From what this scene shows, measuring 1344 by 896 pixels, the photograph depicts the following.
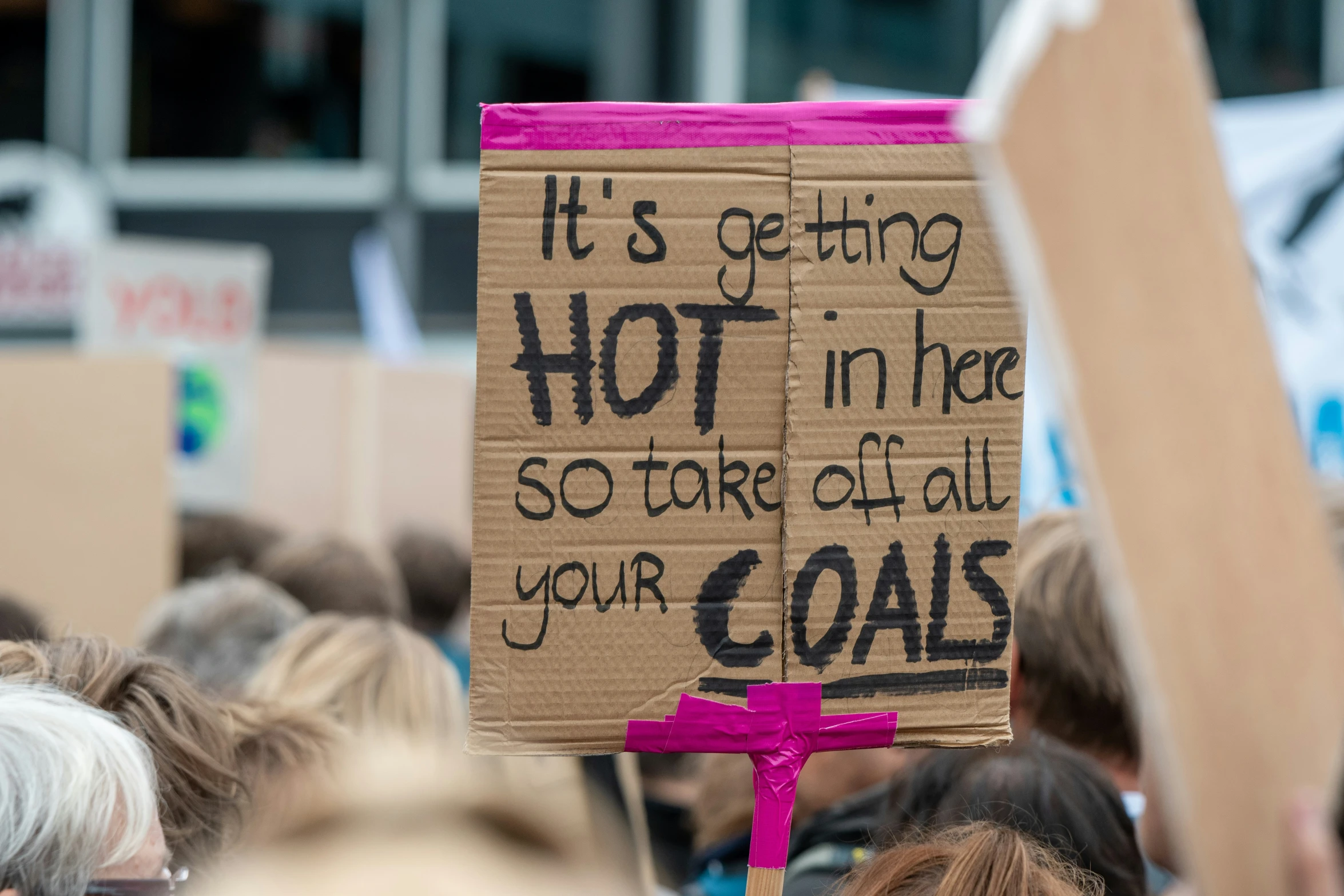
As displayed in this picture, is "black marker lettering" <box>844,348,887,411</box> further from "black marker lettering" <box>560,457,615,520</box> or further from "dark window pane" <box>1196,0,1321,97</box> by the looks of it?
"dark window pane" <box>1196,0,1321,97</box>

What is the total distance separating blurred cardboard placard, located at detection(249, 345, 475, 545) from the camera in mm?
5695

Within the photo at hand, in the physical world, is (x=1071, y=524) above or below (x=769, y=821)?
above

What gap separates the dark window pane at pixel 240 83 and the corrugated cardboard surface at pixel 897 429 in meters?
11.8

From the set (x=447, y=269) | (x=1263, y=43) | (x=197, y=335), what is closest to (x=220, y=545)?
(x=197, y=335)

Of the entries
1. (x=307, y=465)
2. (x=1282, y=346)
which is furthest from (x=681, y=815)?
(x=307, y=465)

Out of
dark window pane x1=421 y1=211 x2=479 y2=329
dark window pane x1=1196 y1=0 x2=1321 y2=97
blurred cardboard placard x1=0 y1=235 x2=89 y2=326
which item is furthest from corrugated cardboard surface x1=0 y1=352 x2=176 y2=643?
dark window pane x1=1196 y1=0 x2=1321 y2=97

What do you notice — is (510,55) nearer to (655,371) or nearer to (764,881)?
(655,371)

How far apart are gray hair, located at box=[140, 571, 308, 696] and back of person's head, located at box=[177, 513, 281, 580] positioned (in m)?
1.58

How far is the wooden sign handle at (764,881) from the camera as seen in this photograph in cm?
137


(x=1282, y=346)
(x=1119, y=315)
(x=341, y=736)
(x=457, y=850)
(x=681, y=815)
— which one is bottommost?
(x=681, y=815)

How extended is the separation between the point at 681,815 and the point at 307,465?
3063mm

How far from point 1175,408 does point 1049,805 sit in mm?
1187

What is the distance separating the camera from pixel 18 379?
12.8 ft

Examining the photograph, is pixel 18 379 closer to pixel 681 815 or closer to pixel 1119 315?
pixel 681 815
